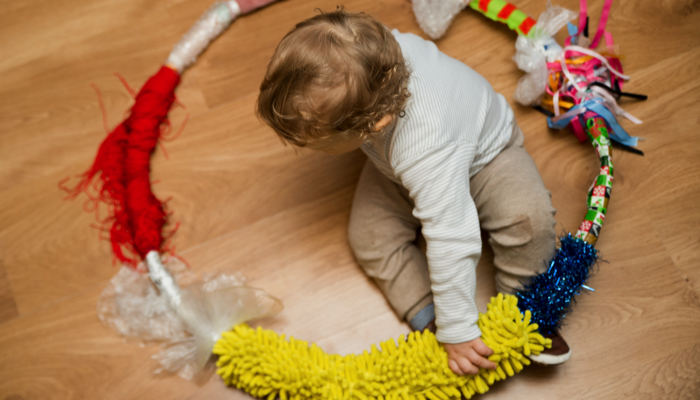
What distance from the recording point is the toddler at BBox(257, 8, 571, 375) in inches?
22.7

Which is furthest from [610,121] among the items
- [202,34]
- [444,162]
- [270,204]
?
[202,34]

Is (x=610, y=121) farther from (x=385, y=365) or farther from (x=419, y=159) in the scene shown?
(x=385, y=365)

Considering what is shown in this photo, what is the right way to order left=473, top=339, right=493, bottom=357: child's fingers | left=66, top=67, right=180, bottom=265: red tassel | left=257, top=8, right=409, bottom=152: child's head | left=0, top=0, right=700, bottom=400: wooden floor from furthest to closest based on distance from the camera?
1. left=66, top=67, right=180, bottom=265: red tassel
2. left=0, top=0, right=700, bottom=400: wooden floor
3. left=473, top=339, right=493, bottom=357: child's fingers
4. left=257, top=8, right=409, bottom=152: child's head

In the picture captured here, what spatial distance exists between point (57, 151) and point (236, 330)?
0.53m

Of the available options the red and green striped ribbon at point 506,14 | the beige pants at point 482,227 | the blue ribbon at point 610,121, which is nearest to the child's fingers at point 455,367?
the beige pants at point 482,227

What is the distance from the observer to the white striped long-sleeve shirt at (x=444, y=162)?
654 millimetres

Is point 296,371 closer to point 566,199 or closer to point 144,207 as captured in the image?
point 144,207

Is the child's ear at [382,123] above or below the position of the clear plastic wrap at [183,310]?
above

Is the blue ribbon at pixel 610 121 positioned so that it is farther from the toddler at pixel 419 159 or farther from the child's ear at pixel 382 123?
the child's ear at pixel 382 123

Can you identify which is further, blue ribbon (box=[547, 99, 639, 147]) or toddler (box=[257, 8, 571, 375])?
blue ribbon (box=[547, 99, 639, 147])

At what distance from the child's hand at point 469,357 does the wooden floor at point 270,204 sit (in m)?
0.11

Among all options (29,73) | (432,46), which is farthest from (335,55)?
(29,73)

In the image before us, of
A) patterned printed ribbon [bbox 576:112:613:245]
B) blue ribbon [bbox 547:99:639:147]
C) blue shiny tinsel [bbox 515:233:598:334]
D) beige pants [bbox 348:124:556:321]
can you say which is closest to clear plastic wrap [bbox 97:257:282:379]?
beige pants [bbox 348:124:556:321]

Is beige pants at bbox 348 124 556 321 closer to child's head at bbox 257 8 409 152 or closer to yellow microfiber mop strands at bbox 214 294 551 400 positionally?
yellow microfiber mop strands at bbox 214 294 551 400
